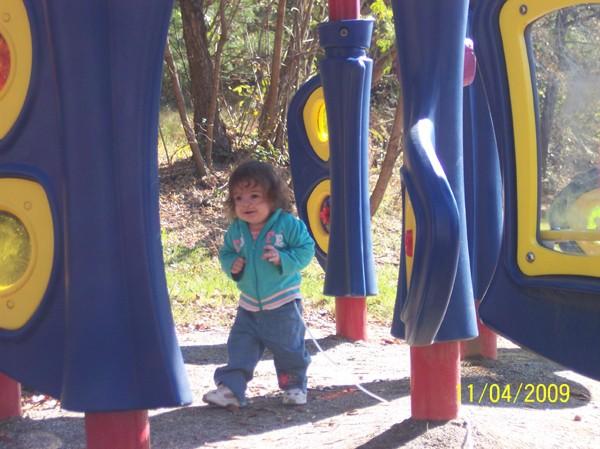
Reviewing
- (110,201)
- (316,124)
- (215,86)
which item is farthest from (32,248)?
(215,86)

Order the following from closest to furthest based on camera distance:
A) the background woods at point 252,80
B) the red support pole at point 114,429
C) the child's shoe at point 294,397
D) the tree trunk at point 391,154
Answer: the red support pole at point 114,429 < the child's shoe at point 294,397 < the tree trunk at point 391,154 < the background woods at point 252,80

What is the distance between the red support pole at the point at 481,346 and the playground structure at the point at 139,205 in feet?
5.00

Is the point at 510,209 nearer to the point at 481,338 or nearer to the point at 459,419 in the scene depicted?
the point at 459,419

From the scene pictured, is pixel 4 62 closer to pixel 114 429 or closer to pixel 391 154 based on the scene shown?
pixel 114 429

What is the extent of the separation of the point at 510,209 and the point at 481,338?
1870 mm

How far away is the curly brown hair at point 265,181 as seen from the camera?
145 inches

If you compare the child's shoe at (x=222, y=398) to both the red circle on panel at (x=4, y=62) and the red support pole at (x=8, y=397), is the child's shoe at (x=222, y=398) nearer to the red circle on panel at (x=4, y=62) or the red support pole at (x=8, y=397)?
the red support pole at (x=8, y=397)

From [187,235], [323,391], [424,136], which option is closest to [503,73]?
[424,136]

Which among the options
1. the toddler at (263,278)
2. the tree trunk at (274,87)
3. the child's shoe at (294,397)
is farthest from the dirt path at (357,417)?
the tree trunk at (274,87)

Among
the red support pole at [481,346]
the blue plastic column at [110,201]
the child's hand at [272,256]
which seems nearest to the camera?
the blue plastic column at [110,201]

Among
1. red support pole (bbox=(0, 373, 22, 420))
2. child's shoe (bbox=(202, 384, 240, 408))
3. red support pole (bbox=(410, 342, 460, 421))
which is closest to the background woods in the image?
child's shoe (bbox=(202, 384, 240, 408))

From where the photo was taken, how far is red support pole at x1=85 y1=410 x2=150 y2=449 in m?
2.43

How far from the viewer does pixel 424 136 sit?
8.41 feet

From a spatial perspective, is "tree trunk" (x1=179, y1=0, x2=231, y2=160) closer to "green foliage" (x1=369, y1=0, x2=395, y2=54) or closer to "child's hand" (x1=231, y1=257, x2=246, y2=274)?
"green foliage" (x1=369, y1=0, x2=395, y2=54)
